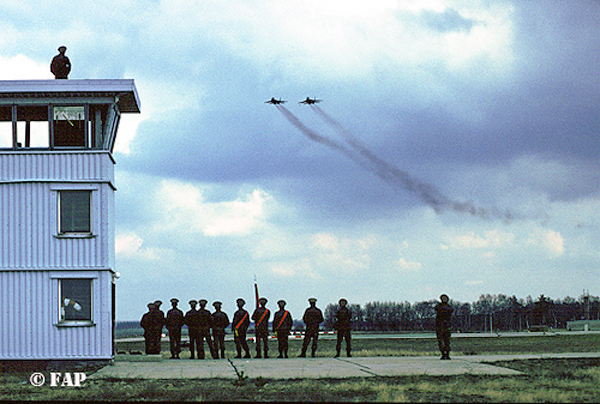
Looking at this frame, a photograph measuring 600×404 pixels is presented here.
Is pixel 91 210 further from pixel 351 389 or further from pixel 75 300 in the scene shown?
pixel 351 389

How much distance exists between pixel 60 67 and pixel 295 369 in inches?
443

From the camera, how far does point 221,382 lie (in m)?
16.2

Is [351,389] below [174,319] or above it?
below

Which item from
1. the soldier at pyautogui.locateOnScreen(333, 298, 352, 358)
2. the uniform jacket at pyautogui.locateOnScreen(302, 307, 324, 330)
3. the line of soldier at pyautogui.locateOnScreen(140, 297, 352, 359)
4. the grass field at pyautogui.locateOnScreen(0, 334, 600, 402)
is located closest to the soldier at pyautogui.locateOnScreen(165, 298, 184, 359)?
the line of soldier at pyautogui.locateOnScreen(140, 297, 352, 359)

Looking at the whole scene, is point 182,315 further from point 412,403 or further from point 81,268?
point 412,403

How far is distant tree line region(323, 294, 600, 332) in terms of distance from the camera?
12354cm

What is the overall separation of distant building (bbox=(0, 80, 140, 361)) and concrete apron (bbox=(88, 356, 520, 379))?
5.57 feet

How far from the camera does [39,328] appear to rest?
20672 mm

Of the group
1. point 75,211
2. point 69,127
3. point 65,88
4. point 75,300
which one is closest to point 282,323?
point 75,300

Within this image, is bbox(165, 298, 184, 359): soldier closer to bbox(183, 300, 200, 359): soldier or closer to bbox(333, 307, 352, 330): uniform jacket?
bbox(183, 300, 200, 359): soldier

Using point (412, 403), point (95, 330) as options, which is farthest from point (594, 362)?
point (95, 330)

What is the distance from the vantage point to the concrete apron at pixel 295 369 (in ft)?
57.1

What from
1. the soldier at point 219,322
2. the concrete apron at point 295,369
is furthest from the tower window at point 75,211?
the soldier at point 219,322

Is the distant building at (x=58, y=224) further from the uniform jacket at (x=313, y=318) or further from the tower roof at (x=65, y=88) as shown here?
the uniform jacket at (x=313, y=318)
